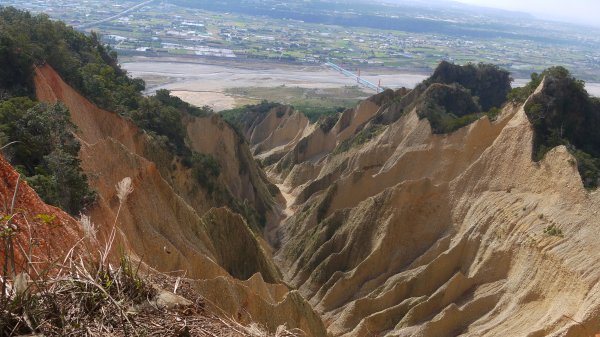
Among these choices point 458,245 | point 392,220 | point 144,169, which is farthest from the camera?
point 392,220

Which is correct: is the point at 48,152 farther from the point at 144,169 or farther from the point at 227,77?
the point at 227,77

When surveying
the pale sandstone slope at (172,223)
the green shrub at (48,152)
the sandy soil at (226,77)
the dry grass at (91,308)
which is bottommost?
the sandy soil at (226,77)

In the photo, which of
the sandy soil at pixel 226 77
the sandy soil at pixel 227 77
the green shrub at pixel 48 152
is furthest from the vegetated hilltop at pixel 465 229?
the sandy soil at pixel 226 77

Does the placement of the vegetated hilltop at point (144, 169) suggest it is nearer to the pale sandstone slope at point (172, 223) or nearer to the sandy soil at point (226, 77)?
the pale sandstone slope at point (172, 223)

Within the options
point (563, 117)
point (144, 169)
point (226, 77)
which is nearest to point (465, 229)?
point (563, 117)

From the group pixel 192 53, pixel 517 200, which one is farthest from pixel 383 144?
pixel 192 53
